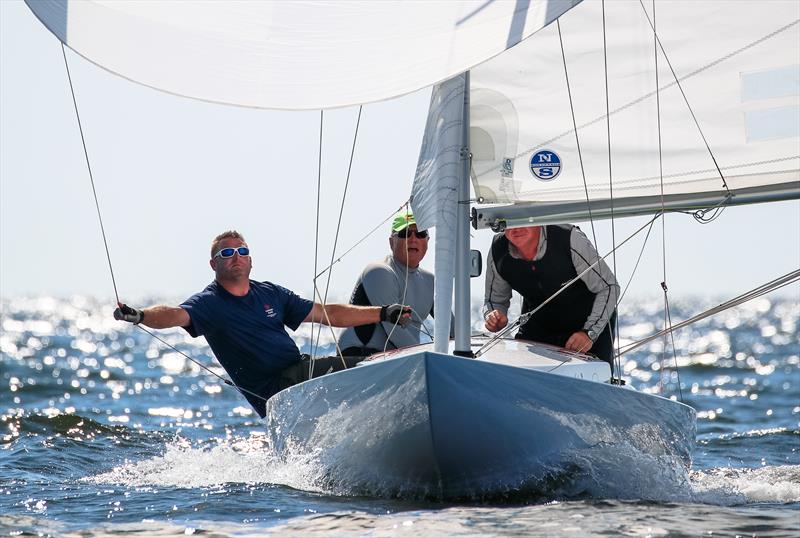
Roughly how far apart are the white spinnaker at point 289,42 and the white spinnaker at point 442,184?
26.9 inches

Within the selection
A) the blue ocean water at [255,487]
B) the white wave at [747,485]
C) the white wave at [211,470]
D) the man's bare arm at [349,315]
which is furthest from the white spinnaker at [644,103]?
the white wave at [211,470]

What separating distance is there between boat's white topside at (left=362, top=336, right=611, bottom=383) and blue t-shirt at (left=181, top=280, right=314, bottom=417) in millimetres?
948

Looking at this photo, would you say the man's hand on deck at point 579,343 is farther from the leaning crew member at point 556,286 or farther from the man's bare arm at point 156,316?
the man's bare arm at point 156,316

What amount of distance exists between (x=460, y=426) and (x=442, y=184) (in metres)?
1.20

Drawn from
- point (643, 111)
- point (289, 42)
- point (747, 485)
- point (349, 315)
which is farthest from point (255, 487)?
point (643, 111)

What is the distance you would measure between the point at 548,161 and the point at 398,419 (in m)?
1.87

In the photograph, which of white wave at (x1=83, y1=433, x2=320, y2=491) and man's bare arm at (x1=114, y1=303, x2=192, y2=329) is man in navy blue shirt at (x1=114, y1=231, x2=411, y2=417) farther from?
white wave at (x1=83, y1=433, x2=320, y2=491)

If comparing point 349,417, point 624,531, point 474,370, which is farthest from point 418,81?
point 624,531

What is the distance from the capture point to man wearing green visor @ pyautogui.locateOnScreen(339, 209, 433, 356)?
304 inches

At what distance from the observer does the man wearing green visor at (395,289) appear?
7.73 metres

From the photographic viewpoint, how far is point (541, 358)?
6254 millimetres

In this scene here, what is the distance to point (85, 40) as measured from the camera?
5586mm

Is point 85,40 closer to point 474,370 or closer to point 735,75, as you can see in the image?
point 474,370

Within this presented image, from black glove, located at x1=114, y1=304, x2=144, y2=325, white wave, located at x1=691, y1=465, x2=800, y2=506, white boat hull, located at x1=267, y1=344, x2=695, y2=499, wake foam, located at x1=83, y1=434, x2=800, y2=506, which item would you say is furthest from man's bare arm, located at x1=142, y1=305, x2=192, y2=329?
white wave, located at x1=691, y1=465, x2=800, y2=506
